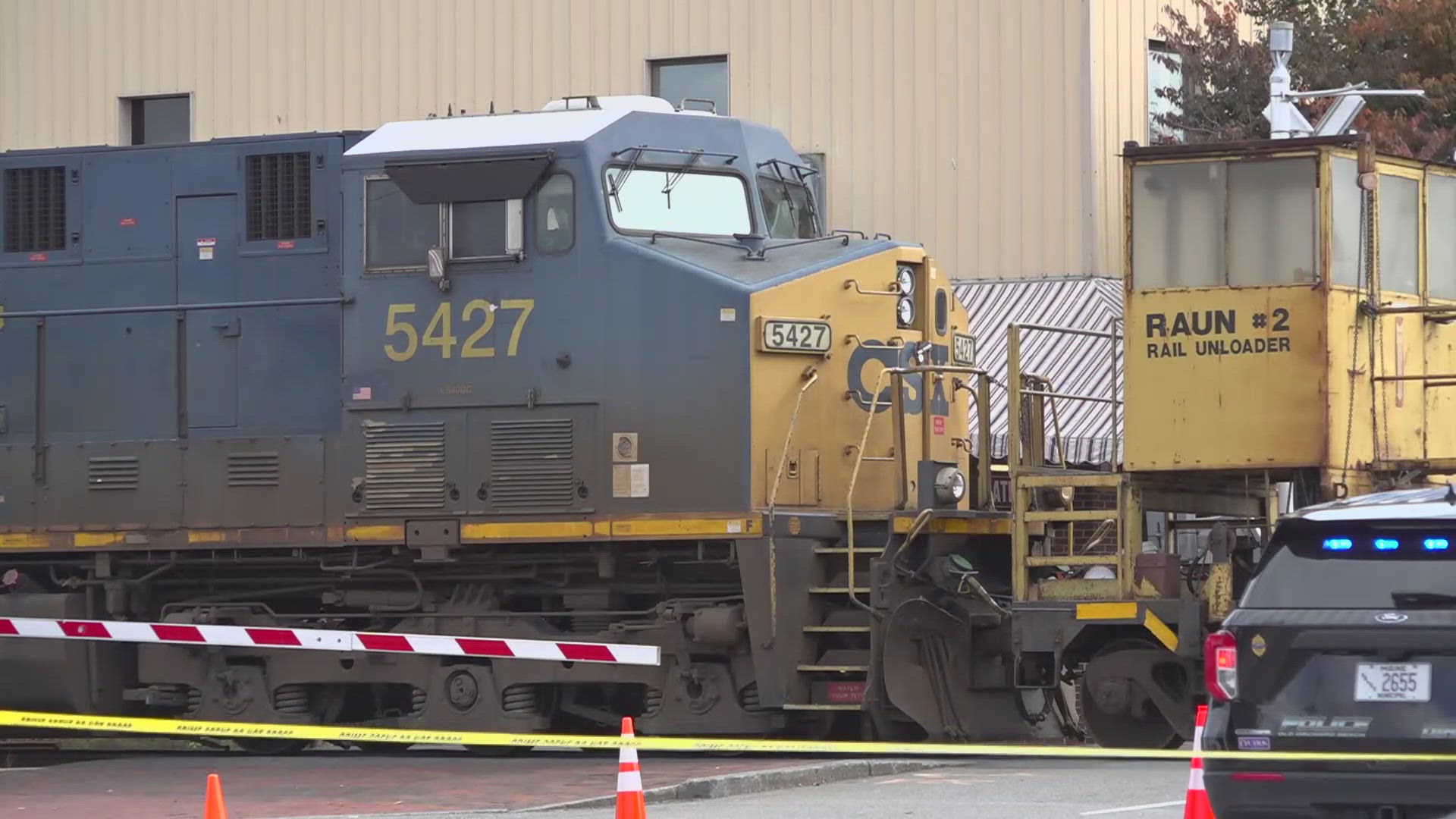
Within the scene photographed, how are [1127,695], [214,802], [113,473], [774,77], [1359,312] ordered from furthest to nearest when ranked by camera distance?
1. [774,77]
2. [113,473]
3. [1127,695]
4. [1359,312]
5. [214,802]

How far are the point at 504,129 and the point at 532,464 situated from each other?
2294mm

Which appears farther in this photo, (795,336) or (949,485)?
(949,485)

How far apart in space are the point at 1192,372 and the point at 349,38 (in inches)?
546


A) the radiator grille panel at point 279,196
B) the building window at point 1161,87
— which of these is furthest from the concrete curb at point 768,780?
the building window at point 1161,87

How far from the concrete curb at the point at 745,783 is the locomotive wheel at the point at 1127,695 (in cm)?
96

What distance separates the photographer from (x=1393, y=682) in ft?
28.3

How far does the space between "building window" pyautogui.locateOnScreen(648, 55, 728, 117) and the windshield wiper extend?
16.0 metres

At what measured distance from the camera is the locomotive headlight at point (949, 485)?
15.4 meters

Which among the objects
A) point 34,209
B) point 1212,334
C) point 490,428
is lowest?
point 490,428

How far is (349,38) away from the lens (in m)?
25.6

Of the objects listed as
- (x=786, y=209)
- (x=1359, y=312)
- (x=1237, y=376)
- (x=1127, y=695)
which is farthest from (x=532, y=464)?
(x=1359, y=312)

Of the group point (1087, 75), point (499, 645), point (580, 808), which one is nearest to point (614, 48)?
point (1087, 75)

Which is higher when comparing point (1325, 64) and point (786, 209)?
point (1325, 64)

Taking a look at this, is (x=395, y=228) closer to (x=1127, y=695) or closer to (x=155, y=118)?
(x=1127, y=695)
